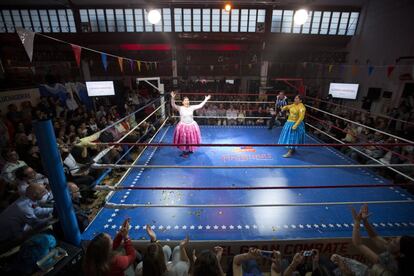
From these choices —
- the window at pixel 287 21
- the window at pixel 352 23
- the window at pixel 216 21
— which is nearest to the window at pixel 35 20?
the window at pixel 216 21

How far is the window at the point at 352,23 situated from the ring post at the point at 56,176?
44.9 feet

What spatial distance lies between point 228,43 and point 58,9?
8.74 meters

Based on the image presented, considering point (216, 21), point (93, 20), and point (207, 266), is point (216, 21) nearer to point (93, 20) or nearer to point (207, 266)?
point (93, 20)

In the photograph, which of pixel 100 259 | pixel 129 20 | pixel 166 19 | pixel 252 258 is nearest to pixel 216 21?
pixel 166 19

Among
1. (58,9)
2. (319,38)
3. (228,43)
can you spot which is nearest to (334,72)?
(319,38)

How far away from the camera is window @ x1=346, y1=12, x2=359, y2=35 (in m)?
10.6

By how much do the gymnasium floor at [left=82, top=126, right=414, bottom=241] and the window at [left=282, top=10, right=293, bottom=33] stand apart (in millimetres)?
8983

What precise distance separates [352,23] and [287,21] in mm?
3199

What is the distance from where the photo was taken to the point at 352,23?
10.8 metres

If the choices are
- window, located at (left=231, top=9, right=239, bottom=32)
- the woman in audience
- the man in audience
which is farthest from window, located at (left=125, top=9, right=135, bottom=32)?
the woman in audience

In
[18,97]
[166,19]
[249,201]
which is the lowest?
[249,201]

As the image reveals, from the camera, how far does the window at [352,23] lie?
10.6 m

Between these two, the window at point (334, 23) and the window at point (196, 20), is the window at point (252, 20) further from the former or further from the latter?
the window at point (334, 23)

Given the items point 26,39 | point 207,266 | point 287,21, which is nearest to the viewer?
point 207,266
